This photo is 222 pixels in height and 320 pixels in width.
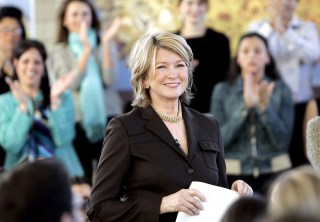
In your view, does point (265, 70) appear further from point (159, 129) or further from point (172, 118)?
point (159, 129)

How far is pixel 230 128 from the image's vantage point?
6.95 meters

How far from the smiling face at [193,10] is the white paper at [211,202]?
3.45 metres

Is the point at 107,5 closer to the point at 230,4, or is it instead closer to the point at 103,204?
the point at 230,4

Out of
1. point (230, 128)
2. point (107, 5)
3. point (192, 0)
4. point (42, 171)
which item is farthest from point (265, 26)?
point (42, 171)

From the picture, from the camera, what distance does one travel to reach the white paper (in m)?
4.07

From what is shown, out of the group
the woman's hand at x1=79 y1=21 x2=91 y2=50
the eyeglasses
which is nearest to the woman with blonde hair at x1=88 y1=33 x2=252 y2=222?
the woman's hand at x1=79 y1=21 x2=91 y2=50

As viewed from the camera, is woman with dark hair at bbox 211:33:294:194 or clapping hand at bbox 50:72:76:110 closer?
woman with dark hair at bbox 211:33:294:194

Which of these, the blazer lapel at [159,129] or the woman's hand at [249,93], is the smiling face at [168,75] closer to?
the blazer lapel at [159,129]

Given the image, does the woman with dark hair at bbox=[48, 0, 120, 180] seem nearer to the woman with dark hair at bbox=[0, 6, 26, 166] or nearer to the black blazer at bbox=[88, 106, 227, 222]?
the woman with dark hair at bbox=[0, 6, 26, 166]

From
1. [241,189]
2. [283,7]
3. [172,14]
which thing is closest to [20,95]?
[283,7]

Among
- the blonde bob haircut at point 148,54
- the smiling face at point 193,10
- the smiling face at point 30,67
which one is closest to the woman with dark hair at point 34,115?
the smiling face at point 30,67

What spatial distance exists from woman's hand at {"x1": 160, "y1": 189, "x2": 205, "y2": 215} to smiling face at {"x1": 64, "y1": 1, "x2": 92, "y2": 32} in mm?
3785

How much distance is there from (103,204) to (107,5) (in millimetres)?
4893

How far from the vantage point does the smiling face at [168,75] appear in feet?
14.2
